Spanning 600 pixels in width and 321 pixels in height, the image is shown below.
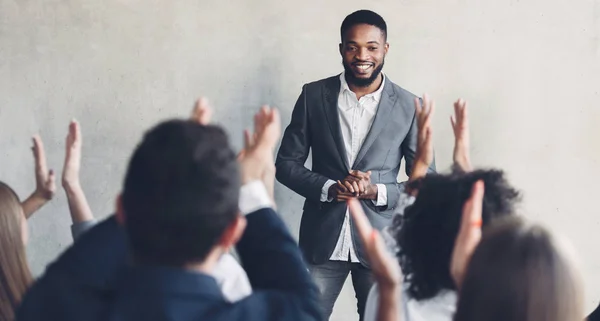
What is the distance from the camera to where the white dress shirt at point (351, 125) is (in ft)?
9.95

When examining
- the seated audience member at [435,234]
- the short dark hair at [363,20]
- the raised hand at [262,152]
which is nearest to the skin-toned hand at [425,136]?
the seated audience member at [435,234]

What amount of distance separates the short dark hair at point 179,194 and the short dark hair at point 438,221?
1.87 ft

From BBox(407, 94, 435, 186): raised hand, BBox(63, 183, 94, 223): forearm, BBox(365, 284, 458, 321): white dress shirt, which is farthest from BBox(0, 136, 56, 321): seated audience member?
BBox(407, 94, 435, 186): raised hand

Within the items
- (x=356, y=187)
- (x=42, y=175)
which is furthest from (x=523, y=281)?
(x=356, y=187)

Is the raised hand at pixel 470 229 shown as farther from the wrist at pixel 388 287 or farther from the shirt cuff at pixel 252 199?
the shirt cuff at pixel 252 199

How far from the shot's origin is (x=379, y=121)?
10.1 ft

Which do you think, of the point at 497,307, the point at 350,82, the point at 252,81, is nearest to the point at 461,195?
Result: the point at 497,307

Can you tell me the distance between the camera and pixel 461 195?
1.61 m

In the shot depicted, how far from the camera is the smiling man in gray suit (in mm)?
3025

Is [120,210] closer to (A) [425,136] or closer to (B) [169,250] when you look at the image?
(B) [169,250]

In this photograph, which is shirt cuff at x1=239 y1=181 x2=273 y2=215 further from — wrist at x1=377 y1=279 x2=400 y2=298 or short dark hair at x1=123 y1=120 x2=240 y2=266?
wrist at x1=377 y1=279 x2=400 y2=298

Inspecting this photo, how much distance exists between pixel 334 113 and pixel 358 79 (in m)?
0.17

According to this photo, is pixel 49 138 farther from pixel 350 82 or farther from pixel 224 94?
pixel 350 82

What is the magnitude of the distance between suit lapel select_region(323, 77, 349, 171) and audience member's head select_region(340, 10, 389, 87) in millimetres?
70
